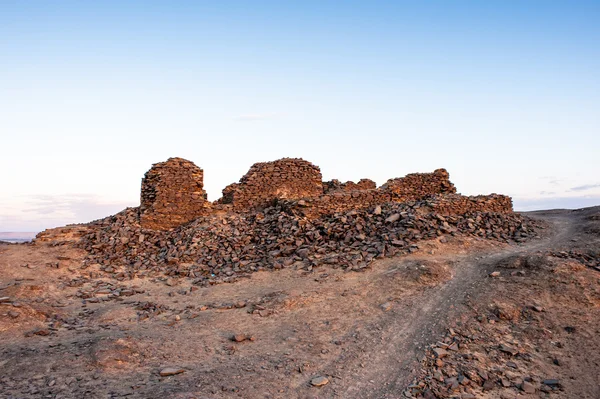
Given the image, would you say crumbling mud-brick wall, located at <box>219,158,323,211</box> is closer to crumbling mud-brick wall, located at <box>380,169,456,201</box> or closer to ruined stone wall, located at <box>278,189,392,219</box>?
ruined stone wall, located at <box>278,189,392,219</box>

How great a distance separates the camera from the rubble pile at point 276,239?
496 inches

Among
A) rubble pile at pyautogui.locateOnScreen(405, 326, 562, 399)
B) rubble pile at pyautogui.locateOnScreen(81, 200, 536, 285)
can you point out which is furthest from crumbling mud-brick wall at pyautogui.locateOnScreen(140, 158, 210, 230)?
rubble pile at pyautogui.locateOnScreen(405, 326, 562, 399)

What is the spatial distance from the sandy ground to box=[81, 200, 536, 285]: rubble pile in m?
0.75

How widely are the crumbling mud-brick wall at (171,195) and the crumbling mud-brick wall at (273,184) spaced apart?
60.8 inches

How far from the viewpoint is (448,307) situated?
8984mm

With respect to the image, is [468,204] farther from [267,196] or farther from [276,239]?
[267,196]

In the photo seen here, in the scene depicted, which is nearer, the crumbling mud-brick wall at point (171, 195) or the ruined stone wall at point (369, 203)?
the ruined stone wall at point (369, 203)

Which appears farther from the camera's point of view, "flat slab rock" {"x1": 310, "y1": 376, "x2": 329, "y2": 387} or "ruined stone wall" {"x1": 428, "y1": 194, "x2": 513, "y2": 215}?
"ruined stone wall" {"x1": 428, "y1": 194, "x2": 513, "y2": 215}

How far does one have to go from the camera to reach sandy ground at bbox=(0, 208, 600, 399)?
633 cm

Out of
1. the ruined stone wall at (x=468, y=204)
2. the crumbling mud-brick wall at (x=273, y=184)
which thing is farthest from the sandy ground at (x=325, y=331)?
the crumbling mud-brick wall at (x=273, y=184)

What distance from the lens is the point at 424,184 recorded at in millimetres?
19906

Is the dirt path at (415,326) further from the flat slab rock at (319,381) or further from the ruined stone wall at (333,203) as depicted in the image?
the ruined stone wall at (333,203)

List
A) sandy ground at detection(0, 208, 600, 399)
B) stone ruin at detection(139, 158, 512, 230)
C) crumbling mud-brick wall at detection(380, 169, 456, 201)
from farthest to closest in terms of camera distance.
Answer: crumbling mud-brick wall at detection(380, 169, 456, 201) → stone ruin at detection(139, 158, 512, 230) → sandy ground at detection(0, 208, 600, 399)

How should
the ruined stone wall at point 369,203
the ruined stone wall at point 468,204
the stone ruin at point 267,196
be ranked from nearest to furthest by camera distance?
the ruined stone wall at point 468,204 < the ruined stone wall at point 369,203 < the stone ruin at point 267,196
